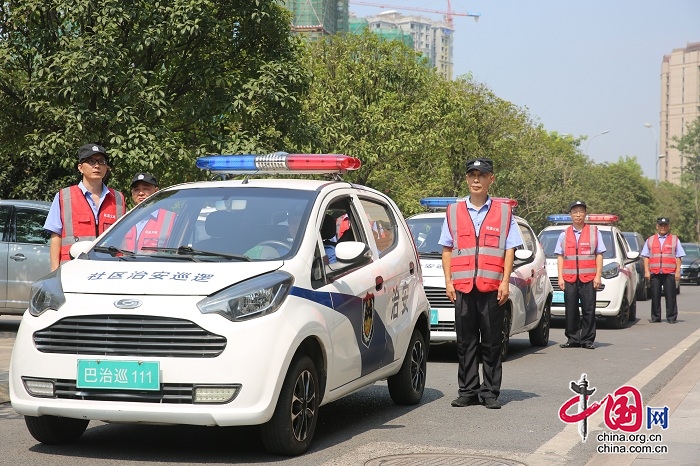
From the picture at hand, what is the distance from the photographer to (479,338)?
30.5 ft

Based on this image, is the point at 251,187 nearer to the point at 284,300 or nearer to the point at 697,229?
the point at 284,300

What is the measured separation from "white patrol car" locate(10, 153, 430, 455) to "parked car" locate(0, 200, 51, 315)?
7.13m

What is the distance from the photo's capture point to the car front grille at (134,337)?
6.40 meters

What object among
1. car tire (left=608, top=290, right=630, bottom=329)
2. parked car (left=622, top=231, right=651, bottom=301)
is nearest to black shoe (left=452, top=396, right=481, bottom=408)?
car tire (left=608, top=290, right=630, bottom=329)

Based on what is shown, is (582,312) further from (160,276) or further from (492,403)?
(160,276)

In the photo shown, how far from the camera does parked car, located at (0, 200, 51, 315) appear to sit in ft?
48.3

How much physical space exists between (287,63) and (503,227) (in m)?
12.0

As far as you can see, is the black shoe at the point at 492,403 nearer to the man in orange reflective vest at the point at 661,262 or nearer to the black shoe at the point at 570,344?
the black shoe at the point at 570,344

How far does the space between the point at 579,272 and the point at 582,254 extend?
0.86ft

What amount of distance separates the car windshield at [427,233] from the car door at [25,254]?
4.68 meters

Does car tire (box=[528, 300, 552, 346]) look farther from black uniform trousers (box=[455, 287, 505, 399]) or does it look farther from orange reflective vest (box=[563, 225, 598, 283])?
black uniform trousers (box=[455, 287, 505, 399])

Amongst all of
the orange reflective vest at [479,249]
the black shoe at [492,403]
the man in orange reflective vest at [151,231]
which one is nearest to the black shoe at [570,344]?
the black shoe at [492,403]

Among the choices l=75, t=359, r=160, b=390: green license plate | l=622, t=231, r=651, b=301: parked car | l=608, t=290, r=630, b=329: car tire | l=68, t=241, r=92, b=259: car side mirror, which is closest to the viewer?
l=75, t=359, r=160, b=390: green license plate

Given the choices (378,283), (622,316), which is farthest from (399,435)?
(622,316)
